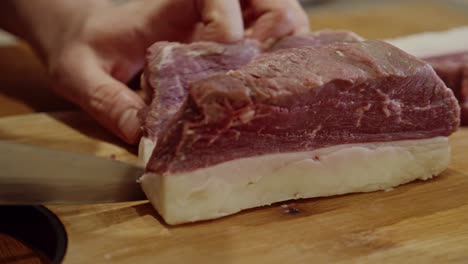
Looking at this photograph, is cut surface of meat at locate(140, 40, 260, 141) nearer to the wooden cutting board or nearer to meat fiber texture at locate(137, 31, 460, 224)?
meat fiber texture at locate(137, 31, 460, 224)

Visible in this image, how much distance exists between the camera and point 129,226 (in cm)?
171

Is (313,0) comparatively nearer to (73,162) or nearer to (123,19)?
(123,19)

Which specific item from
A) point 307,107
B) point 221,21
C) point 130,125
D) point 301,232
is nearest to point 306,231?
point 301,232

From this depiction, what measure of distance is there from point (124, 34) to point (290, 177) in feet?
3.27

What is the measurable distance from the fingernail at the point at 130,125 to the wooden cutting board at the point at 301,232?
401mm

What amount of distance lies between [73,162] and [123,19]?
93 centimetres

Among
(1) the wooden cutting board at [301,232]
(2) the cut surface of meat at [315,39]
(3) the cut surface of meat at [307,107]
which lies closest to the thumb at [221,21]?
(2) the cut surface of meat at [315,39]

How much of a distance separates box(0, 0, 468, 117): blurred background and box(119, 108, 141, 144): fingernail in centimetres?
62

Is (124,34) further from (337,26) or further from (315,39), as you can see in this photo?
(337,26)

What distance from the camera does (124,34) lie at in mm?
2488

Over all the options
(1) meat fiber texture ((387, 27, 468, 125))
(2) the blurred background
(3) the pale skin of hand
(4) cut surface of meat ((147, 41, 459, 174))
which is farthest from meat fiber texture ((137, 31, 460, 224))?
(2) the blurred background

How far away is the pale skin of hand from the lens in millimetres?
2262

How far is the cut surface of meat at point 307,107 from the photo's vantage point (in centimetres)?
166

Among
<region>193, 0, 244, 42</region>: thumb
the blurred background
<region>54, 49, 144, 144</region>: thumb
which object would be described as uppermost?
<region>193, 0, 244, 42</region>: thumb
